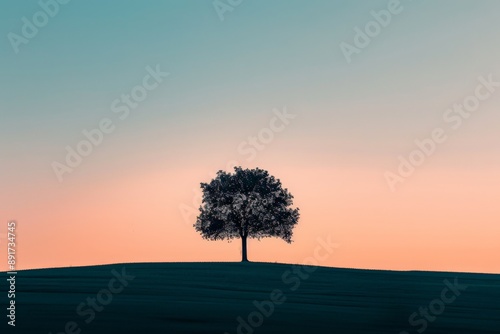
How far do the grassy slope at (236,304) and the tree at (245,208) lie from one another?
3207 centimetres

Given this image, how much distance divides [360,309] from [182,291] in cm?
1222

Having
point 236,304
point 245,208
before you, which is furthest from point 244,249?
point 236,304

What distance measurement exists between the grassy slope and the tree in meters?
32.1

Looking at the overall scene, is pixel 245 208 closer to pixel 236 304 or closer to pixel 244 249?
pixel 244 249

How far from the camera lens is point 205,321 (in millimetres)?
30766

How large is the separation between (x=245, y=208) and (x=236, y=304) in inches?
2220

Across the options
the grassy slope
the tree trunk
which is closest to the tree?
the tree trunk

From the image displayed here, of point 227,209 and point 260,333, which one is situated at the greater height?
point 227,209

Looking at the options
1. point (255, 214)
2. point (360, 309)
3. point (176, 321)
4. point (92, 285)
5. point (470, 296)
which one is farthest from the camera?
point (255, 214)

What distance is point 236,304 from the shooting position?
38281 mm

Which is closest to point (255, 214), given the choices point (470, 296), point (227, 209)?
point (227, 209)

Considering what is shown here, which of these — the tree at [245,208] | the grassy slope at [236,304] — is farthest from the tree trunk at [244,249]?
the grassy slope at [236,304]

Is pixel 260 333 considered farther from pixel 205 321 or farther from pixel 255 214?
pixel 255 214

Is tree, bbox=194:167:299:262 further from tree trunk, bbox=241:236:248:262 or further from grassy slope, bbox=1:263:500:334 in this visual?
grassy slope, bbox=1:263:500:334
